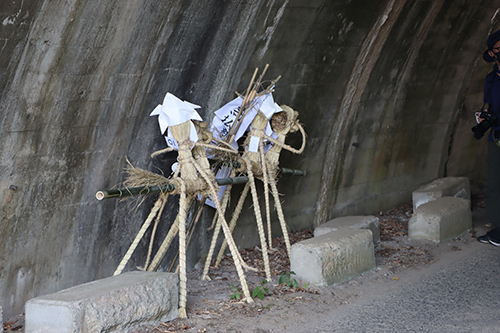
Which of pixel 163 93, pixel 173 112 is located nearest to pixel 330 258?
pixel 173 112

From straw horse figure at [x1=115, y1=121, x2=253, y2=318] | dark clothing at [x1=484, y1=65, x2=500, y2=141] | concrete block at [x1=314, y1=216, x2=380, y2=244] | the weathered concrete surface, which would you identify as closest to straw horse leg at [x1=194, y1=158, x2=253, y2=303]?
straw horse figure at [x1=115, y1=121, x2=253, y2=318]

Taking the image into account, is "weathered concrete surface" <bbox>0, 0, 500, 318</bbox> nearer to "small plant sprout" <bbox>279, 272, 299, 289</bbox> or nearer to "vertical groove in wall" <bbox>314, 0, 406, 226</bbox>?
"vertical groove in wall" <bbox>314, 0, 406, 226</bbox>

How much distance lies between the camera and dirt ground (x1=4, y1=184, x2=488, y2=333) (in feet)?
15.3

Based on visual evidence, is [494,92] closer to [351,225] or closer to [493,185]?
[493,185]

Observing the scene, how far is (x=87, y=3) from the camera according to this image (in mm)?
4520

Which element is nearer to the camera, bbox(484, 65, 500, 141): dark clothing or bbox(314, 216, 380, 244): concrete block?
bbox(314, 216, 380, 244): concrete block

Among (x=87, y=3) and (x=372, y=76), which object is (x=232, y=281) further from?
(x=372, y=76)

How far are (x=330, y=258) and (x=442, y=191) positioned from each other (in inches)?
148

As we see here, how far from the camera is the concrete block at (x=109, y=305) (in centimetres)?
386

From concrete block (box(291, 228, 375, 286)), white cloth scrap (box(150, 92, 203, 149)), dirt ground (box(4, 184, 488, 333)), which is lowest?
dirt ground (box(4, 184, 488, 333))

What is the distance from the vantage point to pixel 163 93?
561 centimetres

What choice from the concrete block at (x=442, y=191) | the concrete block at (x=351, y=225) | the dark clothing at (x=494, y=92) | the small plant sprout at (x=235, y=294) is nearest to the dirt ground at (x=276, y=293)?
the small plant sprout at (x=235, y=294)

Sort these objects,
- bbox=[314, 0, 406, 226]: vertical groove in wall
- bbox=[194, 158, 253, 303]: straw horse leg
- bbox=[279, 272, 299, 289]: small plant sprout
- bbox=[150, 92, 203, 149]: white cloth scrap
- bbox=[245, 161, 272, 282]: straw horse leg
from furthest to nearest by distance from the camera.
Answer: bbox=[314, 0, 406, 226]: vertical groove in wall → bbox=[245, 161, 272, 282]: straw horse leg → bbox=[279, 272, 299, 289]: small plant sprout → bbox=[194, 158, 253, 303]: straw horse leg → bbox=[150, 92, 203, 149]: white cloth scrap

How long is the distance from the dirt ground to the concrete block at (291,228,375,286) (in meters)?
0.09
